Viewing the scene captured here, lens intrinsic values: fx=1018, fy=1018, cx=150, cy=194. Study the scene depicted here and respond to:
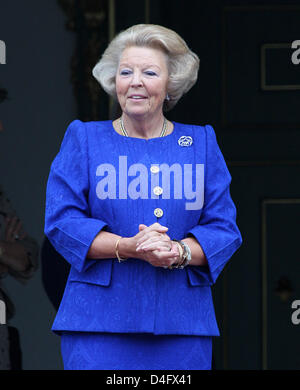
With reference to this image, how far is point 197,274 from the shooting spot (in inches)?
108

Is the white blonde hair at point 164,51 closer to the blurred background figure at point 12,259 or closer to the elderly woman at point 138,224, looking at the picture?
the elderly woman at point 138,224

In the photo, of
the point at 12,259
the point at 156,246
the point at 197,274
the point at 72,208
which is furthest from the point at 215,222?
the point at 12,259

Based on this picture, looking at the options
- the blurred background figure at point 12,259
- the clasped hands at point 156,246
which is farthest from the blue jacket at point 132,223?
the blurred background figure at point 12,259

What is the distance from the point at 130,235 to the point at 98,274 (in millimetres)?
133

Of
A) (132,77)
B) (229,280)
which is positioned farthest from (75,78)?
(132,77)

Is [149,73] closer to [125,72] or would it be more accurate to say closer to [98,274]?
[125,72]

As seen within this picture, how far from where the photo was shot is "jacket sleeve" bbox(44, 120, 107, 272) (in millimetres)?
2660

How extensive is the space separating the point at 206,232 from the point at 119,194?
0.25 meters

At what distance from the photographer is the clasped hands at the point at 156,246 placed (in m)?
2.54

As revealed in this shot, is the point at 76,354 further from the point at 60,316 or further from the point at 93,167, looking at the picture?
the point at 93,167

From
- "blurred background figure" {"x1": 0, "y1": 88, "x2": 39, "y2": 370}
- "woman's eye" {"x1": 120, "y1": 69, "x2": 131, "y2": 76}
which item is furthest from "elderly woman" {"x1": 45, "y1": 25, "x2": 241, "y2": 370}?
"blurred background figure" {"x1": 0, "y1": 88, "x2": 39, "y2": 370}

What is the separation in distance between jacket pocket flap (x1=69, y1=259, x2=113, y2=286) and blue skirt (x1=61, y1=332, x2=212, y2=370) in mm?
139

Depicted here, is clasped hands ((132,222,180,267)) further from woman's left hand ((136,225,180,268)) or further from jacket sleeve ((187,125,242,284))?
jacket sleeve ((187,125,242,284))
